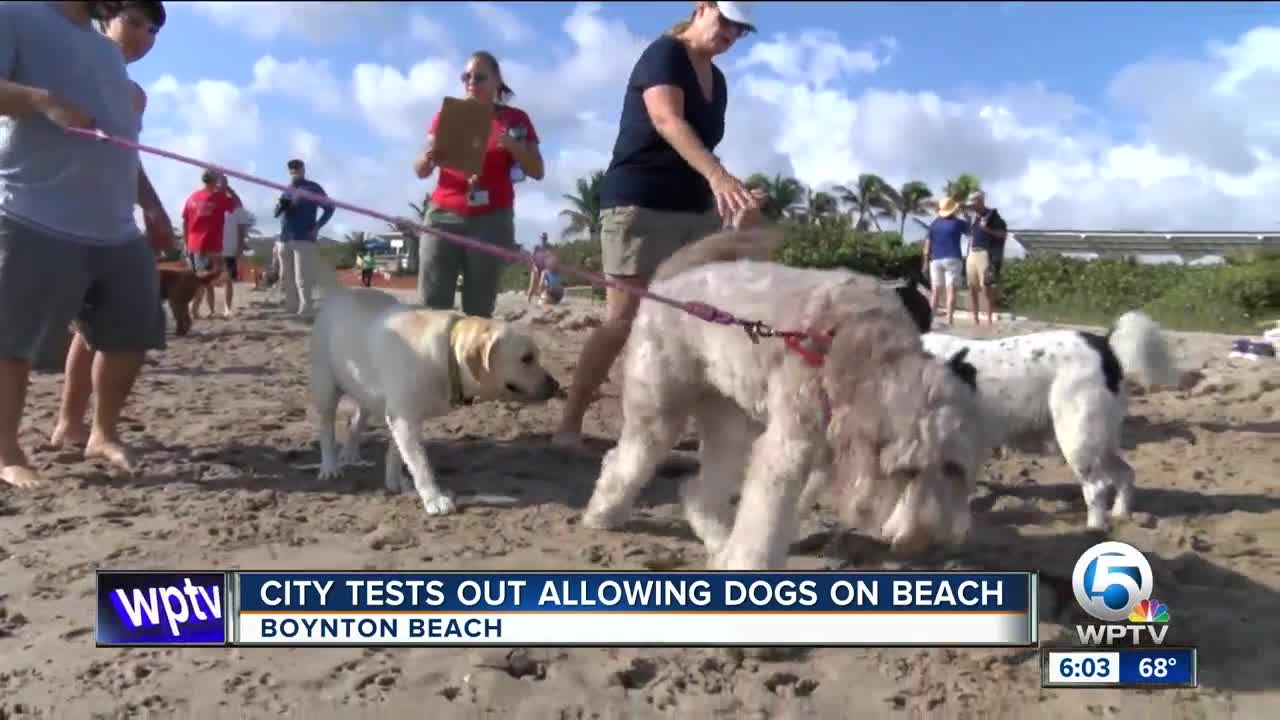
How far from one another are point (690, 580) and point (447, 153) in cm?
303

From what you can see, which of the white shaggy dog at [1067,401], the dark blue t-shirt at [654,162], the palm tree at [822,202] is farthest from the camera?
the palm tree at [822,202]

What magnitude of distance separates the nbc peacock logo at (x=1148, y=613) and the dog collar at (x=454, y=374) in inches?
103

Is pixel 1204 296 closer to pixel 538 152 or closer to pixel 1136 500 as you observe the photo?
pixel 1136 500

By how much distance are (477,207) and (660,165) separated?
1.24 meters

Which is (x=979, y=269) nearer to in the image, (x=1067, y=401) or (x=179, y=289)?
(x=1067, y=401)

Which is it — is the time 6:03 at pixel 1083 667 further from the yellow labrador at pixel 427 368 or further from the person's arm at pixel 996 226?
the person's arm at pixel 996 226

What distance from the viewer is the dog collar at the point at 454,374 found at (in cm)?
410

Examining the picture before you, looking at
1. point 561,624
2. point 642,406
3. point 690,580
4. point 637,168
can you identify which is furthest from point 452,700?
point 637,168

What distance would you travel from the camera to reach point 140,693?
8.34 ft

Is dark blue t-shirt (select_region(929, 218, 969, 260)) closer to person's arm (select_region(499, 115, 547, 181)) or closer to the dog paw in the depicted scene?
person's arm (select_region(499, 115, 547, 181))

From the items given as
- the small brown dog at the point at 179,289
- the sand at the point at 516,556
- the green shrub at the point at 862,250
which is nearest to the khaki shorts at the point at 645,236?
the sand at the point at 516,556

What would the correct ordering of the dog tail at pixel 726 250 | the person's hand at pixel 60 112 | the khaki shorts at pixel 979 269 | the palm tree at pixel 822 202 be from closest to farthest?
the dog tail at pixel 726 250
the person's hand at pixel 60 112
the khaki shorts at pixel 979 269
the palm tree at pixel 822 202

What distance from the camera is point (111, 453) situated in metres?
4.70

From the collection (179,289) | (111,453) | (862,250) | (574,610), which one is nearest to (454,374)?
(574,610)
